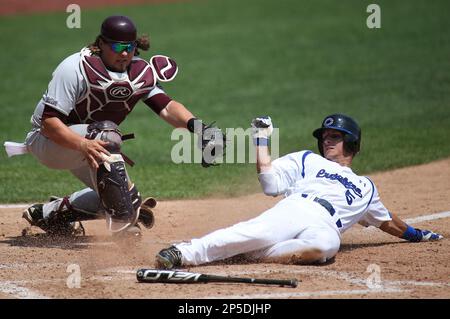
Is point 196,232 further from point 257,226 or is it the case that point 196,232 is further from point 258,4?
point 258,4

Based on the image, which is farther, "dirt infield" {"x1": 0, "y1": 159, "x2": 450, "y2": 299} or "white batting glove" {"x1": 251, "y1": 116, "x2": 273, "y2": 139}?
"white batting glove" {"x1": 251, "y1": 116, "x2": 273, "y2": 139}

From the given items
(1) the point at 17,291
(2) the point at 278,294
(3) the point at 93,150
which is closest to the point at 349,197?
(2) the point at 278,294

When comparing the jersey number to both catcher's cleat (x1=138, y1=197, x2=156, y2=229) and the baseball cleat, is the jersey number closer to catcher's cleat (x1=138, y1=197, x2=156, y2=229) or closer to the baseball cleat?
catcher's cleat (x1=138, y1=197, x2=156, y2=229)

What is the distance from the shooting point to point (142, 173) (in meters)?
10.5

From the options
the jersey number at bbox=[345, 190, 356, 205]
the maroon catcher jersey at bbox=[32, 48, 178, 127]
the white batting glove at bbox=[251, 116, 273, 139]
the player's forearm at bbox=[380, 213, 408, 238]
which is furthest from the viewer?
the player's forearm at bbox=[380, 213, 408, 238]

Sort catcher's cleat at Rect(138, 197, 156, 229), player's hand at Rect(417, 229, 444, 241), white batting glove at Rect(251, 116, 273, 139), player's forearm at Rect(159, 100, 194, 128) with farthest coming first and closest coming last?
catcher's cleat at Rect(138, 197, 156, 229), player's forearm at Rect(159, 100, 194, 128), player's hand at Rect(417, 229, 444, 241), white batting glove at Rect(251, 116, 273, 139)

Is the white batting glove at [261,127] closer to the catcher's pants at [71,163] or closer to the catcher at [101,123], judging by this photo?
the catcher at [101,123]

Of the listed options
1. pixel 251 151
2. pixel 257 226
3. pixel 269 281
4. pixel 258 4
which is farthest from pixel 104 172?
pixel 258 4

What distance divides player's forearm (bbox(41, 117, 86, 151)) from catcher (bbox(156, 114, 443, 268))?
3.71 feet

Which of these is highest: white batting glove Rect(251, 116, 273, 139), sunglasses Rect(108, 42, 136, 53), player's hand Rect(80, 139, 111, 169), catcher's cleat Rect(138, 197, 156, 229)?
sunglasses Rect(108, 42, 136, 53)

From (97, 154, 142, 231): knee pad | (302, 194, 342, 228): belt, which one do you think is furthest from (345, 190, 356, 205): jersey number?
(97, 154, 142, 231): knee pad

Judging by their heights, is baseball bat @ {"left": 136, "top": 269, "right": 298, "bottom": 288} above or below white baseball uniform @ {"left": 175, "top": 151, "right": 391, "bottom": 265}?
below

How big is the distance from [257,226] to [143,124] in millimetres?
7748

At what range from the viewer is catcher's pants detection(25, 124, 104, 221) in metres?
6.95
